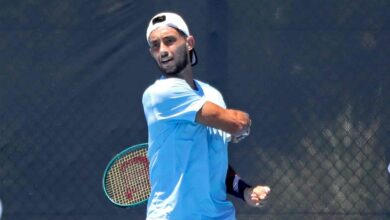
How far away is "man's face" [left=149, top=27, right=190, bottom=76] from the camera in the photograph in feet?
11.1

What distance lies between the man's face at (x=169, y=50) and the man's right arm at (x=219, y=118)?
211 millimetres

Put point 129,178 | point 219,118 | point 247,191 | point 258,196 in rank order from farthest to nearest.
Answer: point 129,178 < point 247,191 < point 258,196 < point 219,118

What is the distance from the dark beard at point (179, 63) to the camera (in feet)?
11.1

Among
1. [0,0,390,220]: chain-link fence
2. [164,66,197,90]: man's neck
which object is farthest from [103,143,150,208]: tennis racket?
[164,66,197,90]: man's neck

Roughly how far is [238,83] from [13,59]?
1195 mm

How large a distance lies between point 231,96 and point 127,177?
86cm

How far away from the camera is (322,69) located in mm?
4805

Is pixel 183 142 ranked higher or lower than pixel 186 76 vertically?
lower

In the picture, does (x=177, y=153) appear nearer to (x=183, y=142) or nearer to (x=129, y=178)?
(x=183, y=142)

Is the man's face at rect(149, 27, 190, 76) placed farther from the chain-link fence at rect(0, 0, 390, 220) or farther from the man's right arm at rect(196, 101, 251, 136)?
the chain-link fence at rect(0, 0, 390, 220)

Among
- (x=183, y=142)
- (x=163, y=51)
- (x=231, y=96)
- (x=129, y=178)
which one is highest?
(x=163, y=51)

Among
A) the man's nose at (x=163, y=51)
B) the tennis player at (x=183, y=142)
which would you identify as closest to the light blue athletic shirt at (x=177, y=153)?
the tennis player at (x=183, y=142)

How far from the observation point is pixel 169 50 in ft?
11.2

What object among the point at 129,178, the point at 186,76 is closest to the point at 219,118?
the point at 186,76
